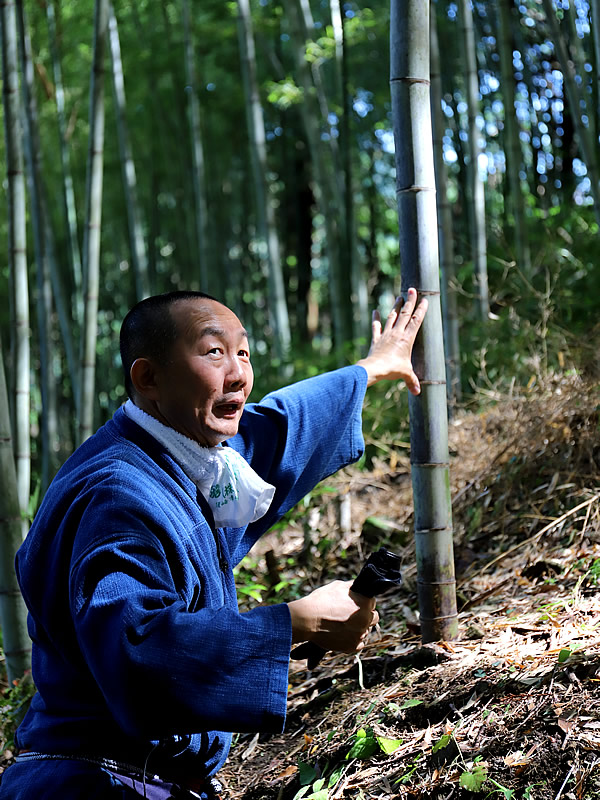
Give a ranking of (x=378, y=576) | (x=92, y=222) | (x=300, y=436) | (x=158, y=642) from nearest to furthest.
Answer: (x=158, y=642), (x=378, y=576), (x=300, y=436), (x=92, y=222)

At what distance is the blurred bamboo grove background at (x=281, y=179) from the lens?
374cm

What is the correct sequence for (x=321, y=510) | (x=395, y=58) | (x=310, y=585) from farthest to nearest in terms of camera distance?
(x=321, y=510) → (x=310, y=585) → (x=395, y=58)

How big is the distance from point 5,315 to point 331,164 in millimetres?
9165

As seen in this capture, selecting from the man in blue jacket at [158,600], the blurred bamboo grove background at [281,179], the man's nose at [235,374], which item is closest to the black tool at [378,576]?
the man in blue jacket at [158,600]

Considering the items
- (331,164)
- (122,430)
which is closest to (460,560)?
(122,430)

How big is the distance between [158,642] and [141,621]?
0.04 m

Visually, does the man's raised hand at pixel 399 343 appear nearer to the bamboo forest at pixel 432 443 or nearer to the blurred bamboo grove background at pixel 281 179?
the bamboo forest at pixel 432 443

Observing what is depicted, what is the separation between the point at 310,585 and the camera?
3.09 meters

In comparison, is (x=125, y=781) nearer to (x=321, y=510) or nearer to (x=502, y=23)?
(x=321, y=510)

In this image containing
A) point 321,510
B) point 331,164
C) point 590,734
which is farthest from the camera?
point 331,164

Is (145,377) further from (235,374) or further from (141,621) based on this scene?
(141,621)

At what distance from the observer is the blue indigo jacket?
119cm

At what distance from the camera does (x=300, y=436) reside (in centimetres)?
194

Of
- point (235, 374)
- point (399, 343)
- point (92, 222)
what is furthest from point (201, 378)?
point (92, 222)
